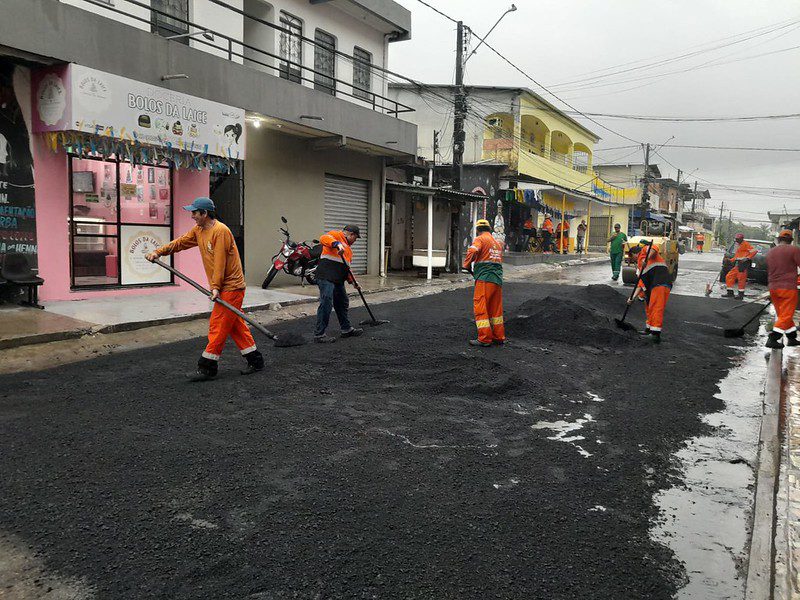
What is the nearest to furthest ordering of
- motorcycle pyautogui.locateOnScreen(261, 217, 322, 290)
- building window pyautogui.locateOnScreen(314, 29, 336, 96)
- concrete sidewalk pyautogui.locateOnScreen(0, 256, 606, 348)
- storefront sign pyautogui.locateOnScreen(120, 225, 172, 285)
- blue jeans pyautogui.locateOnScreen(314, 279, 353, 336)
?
concrete sidewalk pyautogui.locateOnScreen(0, 256, 606, 348) < blue jeans pyautogui.locateOnScreen(314, 279, 353, 336) < storefront sign pyautogui.locateOnScreen(120, 225, 172, 285) < motorcycle pyautogui.locateOnScreen(261, 217, 322, 290) < building window pyautogui.locateOnScreen(314, 29, 336, 96)

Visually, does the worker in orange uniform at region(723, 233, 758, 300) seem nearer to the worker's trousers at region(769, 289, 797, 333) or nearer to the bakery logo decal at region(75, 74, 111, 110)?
the worker's trousers at region(769, 289, 797, 333)

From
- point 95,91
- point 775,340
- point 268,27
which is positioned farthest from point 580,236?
point 95,91

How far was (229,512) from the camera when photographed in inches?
130

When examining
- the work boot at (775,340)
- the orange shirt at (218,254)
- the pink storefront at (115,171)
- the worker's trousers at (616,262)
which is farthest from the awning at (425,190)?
the orange shirt at (218,254)

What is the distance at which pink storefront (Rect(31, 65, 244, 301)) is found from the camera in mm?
9312

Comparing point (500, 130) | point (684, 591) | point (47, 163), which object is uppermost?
point (500, 130)

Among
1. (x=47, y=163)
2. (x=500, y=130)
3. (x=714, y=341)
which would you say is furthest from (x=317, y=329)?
(x=500, y=130)

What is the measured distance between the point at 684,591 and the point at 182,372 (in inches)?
202

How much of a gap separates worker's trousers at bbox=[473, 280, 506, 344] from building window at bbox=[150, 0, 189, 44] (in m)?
8.08

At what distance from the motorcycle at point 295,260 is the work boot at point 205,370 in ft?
25.5

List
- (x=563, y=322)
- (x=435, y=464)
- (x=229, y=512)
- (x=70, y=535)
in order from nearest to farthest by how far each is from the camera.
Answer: (x=70, y=535) → (x=229, y=512) → (x=435, y=464) → (x=563, y=322)

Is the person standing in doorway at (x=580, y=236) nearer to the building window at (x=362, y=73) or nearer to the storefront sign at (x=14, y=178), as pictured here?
the building window at (x=362, y=73)

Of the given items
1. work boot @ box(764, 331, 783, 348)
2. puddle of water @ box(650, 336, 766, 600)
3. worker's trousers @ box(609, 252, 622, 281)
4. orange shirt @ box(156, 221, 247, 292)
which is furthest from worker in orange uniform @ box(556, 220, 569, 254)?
orange shirt @ box(156, 221, 247, 292)

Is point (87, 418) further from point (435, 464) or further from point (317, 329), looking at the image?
point (317, 329)
